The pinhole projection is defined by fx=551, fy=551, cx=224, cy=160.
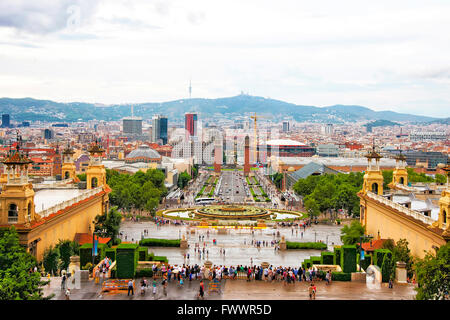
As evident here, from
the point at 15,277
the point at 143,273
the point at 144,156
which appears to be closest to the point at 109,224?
the point at 143,273

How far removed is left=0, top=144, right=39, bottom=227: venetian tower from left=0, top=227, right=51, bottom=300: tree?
15.4ft

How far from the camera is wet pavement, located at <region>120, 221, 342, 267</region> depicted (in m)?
45.0

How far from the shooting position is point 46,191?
48.7 metres

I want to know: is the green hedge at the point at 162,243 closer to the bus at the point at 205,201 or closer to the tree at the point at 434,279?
the tree at the point at 434,279

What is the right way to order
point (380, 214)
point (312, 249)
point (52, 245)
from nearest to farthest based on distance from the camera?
point (52, 245), point (380, 214), point (312, 249)

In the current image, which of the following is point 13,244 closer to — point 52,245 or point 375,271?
point 52,245

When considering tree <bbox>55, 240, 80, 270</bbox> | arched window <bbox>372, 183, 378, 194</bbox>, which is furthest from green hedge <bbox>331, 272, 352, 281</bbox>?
arched window <bbox>372, 183, 378, 194</bbox>

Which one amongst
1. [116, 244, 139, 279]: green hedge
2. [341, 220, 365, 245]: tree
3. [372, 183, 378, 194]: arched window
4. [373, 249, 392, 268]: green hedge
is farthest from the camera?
[372, 183, 378, 194]: arched window

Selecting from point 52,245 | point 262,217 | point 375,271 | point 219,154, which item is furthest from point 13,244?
point 219,154

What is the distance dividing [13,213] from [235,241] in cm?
2761

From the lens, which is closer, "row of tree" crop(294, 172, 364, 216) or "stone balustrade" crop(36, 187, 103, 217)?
"stone balustrade" crop(36, 187, 103, 217)

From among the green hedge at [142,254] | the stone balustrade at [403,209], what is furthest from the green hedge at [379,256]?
the green hedge at [142,254]

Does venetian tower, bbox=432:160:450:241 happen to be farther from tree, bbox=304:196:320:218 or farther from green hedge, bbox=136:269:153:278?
tree, bbox=304:196:320:218
